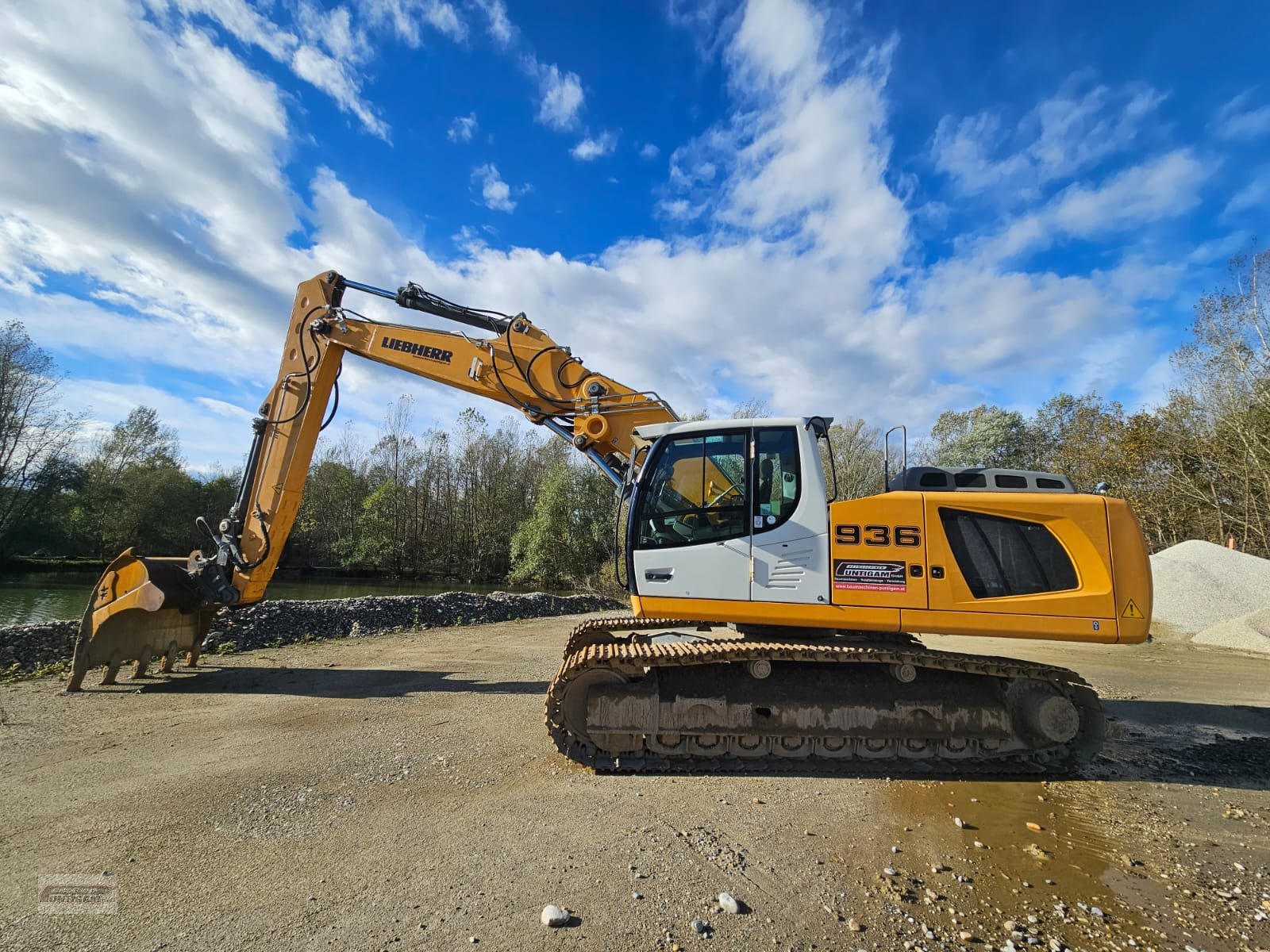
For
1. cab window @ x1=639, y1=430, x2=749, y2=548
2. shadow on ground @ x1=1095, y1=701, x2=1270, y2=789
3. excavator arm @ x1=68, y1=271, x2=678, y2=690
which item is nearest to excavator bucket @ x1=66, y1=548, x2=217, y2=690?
excavator arm @ x1=68, y1=271, x2=678, y2=690

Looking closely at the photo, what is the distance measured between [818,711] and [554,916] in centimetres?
274

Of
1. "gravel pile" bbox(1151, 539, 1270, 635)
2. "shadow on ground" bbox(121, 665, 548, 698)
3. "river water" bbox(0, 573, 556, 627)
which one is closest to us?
"shadow on ground" bbox(121, 665, 548, 698)

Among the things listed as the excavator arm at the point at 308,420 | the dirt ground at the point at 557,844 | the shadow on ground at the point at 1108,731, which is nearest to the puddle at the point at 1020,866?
the dirt ground at the point at 557,844

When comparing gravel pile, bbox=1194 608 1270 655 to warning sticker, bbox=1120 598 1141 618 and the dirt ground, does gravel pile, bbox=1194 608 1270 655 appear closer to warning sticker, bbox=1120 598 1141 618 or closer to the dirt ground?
the dirt ground

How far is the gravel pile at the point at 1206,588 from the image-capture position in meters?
14.1

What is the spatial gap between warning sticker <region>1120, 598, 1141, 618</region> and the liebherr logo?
691 cm

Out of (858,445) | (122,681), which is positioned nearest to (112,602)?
(122,681)

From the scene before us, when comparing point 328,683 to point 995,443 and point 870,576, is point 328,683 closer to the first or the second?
point 870,576

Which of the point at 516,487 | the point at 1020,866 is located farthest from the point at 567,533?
the point at 1020,866

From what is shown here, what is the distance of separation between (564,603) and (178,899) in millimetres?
15297

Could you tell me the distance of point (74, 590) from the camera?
22.0m

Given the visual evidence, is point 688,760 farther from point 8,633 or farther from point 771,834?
point 8,633

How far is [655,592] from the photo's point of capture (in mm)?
4996

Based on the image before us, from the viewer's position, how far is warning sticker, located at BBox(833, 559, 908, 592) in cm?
469
